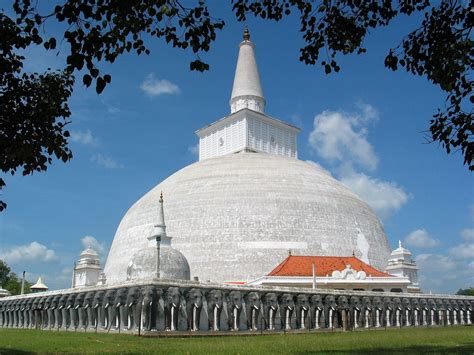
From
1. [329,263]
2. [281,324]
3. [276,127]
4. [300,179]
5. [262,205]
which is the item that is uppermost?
[276,127]

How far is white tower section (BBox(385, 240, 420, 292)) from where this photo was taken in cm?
4462

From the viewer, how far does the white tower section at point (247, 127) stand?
53.4m

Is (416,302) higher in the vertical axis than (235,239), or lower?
lower

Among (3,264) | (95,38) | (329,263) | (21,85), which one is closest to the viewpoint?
(95,38)

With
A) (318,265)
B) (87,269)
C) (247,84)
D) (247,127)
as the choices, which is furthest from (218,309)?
(247,84)

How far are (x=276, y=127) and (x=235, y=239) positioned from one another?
18.7 metres

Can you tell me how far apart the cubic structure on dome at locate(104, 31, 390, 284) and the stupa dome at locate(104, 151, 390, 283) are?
73 millimetres

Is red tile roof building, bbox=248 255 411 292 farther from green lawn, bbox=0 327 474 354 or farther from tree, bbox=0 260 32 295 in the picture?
tree, bbox=0 260 32 295

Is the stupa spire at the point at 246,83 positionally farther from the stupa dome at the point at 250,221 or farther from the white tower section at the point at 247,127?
the stupa dome at the point at 250,221

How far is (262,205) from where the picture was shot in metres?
41.8

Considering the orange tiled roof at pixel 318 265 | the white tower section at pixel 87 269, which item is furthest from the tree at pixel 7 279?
the orange tiled roof at pixel 318 265

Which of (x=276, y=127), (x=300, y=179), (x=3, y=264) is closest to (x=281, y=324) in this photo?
(x=300, y=179)

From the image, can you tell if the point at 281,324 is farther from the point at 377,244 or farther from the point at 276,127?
the point at 276,127

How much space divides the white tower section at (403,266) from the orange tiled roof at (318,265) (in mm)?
4393
